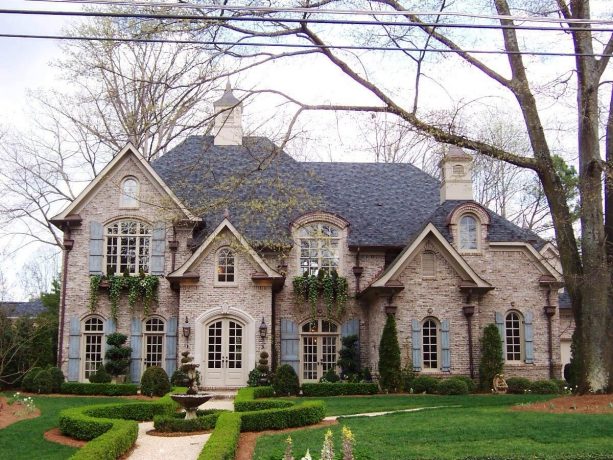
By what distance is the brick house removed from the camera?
890 inches

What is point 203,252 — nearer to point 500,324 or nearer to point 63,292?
point 63,292

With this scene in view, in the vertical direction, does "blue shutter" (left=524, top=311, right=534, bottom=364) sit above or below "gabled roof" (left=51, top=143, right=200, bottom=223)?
below

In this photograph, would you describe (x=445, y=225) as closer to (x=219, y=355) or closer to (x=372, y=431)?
(x=219, y=355)

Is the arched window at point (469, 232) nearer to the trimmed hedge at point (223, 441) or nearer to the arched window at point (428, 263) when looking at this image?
the arched window at point (428, 263)

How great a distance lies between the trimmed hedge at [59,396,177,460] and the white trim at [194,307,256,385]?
5688 millimetres

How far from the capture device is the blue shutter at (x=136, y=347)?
75.5 ft

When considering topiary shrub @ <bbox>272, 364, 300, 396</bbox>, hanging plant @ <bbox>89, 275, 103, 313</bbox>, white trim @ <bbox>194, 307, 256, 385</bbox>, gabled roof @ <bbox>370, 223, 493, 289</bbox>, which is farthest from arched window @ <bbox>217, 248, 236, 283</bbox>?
gabled roof @ <bbox>370, 223, 493, 289</bbox>

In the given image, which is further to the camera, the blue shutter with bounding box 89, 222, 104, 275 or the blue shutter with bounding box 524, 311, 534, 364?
the blue shutter with bounding box 524, 311, 534, 364

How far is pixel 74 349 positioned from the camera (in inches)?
910

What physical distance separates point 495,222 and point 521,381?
5727 millimetres

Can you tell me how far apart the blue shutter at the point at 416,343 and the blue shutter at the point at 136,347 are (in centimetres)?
865

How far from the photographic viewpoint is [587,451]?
9984 mm

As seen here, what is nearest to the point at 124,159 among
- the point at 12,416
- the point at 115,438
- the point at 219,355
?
the point at 219,355

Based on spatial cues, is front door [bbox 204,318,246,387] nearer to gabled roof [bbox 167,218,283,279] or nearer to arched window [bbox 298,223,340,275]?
gabled roof [bbox 167,218,283,279]
